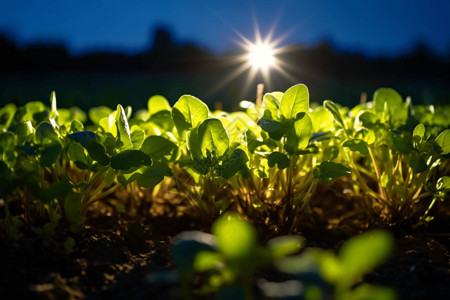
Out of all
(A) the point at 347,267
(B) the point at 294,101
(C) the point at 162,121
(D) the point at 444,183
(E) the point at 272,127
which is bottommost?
(A) the point at 347,267

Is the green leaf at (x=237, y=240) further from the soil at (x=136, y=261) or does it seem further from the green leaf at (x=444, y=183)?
the green leaf at (x=444, y=183)

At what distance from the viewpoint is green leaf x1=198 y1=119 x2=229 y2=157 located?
3.51 ft

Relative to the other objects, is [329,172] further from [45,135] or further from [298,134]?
[45,135]

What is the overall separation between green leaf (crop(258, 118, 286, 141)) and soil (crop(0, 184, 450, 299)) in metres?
0.34

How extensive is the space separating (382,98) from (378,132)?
0.16 m

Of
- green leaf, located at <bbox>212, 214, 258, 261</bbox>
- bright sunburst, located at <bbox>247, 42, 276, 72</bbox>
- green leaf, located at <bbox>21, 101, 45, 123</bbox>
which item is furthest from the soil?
bright sunburst, located at <bbox>247, 42, 276, 72</bbox>

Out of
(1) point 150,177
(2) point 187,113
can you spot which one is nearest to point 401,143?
(2) point 187,113

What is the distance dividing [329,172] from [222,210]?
38 cm

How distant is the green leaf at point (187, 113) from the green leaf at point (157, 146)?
56 mm

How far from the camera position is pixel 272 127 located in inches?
42.3

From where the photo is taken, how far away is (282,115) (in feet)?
3.82

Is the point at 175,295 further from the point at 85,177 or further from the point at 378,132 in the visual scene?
the point at 378,132

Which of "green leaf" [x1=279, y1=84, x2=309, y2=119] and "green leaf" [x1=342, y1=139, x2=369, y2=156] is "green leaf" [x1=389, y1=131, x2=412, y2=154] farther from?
"green leaf" [x1=279, y1=84, x2=309, y2=119]

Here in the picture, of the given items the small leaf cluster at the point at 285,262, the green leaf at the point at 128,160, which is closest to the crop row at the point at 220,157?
the green leaf at the point at 128,160
